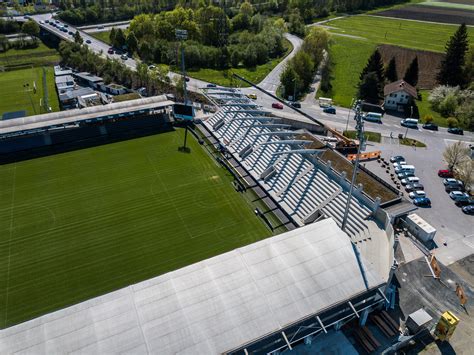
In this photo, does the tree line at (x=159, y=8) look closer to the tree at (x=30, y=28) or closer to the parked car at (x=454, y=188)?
the tree at (x=30, y=28)

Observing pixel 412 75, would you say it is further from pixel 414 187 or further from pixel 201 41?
pixel 201 41

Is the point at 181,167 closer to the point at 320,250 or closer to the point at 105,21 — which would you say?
the point at 320,250

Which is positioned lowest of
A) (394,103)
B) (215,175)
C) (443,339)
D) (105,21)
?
(443,339)

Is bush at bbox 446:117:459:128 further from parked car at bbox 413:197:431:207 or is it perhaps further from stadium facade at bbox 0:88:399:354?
→ stadium facade at bbox 0:88:399:354

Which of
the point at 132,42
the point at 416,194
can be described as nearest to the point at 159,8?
the point at 132,42

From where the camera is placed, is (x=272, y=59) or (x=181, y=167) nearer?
(x=181, y=167)

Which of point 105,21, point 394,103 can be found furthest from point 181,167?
point 105,21
